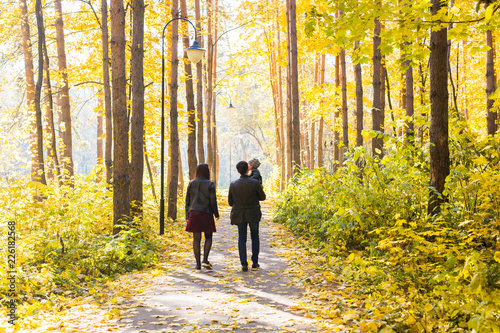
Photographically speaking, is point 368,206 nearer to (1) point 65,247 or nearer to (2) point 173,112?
(1) point 65,247

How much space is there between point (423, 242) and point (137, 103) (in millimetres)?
8298

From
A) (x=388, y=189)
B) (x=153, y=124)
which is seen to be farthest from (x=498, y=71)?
(x=153, y=124)

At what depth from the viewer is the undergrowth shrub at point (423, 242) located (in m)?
3.70

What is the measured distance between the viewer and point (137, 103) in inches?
420

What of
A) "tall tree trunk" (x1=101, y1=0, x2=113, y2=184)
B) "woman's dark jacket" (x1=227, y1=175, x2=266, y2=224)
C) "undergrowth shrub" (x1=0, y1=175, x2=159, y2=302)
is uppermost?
"tall tree trunk" (x1=101, y1=0, x2=113, y2=184)

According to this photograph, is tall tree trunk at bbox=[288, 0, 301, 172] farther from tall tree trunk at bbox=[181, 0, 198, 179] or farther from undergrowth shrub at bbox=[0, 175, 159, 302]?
undergrowth shrub at bbox=[0, 175, 159, 302]

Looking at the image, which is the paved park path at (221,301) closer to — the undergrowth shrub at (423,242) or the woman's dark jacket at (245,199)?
the undergrowth shrub at (423,242)

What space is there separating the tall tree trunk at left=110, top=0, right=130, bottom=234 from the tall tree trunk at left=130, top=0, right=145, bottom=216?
1.47 metres

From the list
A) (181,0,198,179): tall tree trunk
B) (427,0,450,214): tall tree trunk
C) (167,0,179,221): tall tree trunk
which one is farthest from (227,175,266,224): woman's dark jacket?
(181,0,198,179): tall tree trunk

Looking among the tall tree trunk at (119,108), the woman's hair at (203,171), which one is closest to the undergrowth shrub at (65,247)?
the tall tree trunk at (119,108)

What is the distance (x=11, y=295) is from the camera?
568cm

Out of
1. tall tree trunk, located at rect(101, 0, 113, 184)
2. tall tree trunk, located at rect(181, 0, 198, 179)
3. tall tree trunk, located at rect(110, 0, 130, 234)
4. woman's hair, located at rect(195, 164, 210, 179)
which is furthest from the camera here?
tall tree trunk, located at rect(181, 0, 198, 179)

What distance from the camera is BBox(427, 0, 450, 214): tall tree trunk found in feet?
19.2

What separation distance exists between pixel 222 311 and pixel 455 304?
276cm
